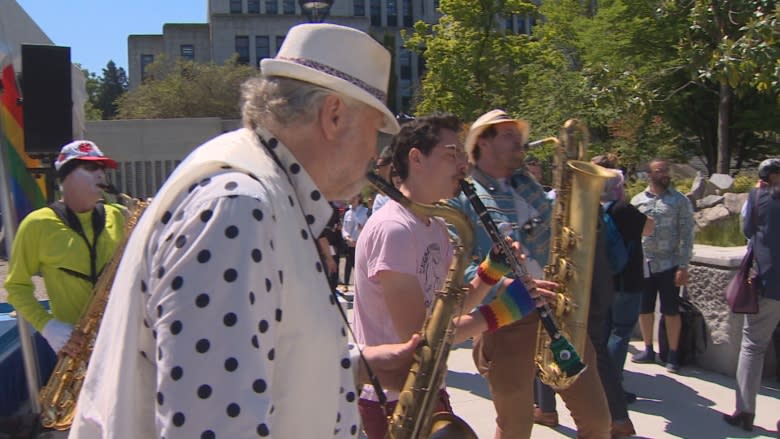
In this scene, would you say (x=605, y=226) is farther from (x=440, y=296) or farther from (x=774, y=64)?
(x=774, y=64)

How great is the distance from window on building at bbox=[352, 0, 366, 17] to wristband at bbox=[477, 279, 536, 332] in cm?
6569

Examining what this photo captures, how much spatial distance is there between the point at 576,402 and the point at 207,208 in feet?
9.54

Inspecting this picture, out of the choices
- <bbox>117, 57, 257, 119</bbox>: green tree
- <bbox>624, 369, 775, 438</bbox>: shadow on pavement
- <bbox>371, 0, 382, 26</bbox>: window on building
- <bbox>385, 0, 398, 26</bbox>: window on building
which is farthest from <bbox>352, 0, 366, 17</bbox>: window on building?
<bbox>624, 369, 775, 438</bbox>: shadow on pavement

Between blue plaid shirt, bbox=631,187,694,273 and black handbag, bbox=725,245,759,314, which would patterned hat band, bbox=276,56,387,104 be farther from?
blue plaid shirt, bbox=631,187,694,273

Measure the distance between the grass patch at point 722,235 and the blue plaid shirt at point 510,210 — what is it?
5517mm

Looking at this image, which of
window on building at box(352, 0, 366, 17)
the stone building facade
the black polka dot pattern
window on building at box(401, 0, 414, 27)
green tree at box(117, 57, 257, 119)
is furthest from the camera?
window on building at box(401, 0, 414, 27)

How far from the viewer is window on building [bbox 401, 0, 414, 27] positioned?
68.5 m

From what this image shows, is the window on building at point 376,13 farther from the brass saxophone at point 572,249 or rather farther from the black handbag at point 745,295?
the brass saxophone at point 572,249

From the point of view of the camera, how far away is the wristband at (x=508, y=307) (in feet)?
9.35

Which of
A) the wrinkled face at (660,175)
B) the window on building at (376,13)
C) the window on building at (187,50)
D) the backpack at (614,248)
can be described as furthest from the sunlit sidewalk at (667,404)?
the window on building at (376,13)

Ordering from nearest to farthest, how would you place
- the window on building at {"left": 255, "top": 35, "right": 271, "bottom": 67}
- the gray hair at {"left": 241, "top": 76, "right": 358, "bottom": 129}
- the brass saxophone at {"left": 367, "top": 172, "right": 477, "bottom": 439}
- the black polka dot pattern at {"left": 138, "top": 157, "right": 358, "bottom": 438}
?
the black polka dot pattern at {"left": 138, "top": 157, "right": 358, "bottom": 438}, the gray hair at {"left": 241, "top": 76, "right": 358, "bottom": 129}, the brass saxophone at {"left": 367, "top": 172, "right": 477, "bottom": 439}, the window on building at {"left": 255, "top": 35, "right": 271, "bottom": 67}

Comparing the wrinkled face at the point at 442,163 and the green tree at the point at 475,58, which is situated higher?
the green tree at the point at 475,58

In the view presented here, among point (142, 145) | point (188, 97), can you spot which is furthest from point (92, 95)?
point (142, 145)

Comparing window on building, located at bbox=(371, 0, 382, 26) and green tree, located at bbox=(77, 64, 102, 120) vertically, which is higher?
window on building, located at bbox=(371, 0, 382, 26)
